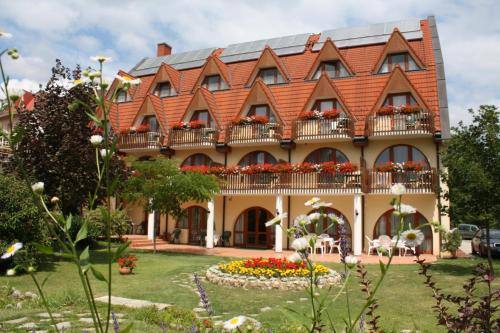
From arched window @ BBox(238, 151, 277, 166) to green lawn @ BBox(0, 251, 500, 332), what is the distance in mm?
9254

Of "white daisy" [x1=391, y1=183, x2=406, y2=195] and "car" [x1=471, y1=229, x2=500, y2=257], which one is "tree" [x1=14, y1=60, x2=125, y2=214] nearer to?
"white daisy" [x1=391, y1=183, x2=406, y2=195]

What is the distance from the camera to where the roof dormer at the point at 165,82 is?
98.4 feet

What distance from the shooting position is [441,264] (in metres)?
17.3

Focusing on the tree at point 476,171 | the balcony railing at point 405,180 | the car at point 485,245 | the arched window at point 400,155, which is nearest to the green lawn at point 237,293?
the tree at point 476,171

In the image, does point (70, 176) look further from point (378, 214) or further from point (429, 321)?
point (378, 214)

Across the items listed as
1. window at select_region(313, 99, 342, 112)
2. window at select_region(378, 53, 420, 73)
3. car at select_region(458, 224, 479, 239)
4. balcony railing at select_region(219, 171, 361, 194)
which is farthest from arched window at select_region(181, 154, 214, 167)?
car at select_region(458, 224, 479, 239)

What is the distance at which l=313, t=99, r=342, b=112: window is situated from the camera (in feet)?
78.4

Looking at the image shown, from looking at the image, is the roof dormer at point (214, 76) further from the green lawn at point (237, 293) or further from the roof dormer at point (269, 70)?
the green lawn at point (237, 293)

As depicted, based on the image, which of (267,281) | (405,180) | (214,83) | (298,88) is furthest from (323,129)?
(267,281)

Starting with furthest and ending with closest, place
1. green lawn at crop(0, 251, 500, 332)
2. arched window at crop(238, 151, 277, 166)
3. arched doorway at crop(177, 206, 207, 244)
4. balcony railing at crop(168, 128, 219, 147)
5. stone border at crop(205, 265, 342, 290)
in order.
→ arched doorway at crop(177, 206, 207, 244)
balcony railing at crop(168, 128, 219, 147)
arched window at crop(238, 151, 277, 166)
stone border at crop(205, 265, 342, 290)
green lawn at crop(0, 251, 500, 332)

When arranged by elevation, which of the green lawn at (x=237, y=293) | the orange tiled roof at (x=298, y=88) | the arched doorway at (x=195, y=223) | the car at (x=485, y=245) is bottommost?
the green lawn at (x=237, y=293)

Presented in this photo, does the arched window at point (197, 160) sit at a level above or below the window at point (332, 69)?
below

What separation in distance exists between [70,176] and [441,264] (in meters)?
14.4

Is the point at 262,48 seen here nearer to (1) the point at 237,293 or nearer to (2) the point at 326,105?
(2) the point at 326,105
